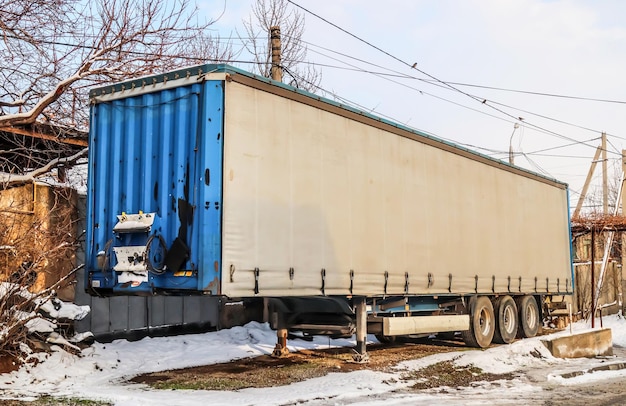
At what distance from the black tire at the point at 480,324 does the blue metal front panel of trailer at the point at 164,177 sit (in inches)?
298

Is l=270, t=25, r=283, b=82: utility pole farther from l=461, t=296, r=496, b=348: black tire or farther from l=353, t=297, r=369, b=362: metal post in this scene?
l=353, t=297, r=369, b=362: metal post

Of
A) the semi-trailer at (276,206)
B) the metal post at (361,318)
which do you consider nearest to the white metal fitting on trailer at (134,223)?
the semi-trailer at (276,206)

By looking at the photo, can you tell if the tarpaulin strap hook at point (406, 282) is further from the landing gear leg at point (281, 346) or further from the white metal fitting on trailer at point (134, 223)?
the white metal fitting on trailer at point (134, 223)

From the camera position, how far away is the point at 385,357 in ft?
41.5

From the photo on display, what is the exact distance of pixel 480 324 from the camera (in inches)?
577

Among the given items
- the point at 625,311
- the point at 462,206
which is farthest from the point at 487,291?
the point at 625,311

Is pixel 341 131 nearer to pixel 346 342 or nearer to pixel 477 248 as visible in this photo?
pixel 477 248

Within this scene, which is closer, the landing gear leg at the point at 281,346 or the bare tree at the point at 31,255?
the bare tree at the point at 31,255

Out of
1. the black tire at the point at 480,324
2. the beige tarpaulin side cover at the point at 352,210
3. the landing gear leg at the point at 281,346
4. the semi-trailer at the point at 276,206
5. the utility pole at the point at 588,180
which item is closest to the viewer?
the semi-trailer at the point at 276,206

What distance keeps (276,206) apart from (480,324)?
7.29 metres

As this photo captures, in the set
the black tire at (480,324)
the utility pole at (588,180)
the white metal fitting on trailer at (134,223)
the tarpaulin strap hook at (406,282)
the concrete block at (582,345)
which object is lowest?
the concrete block at (582,345)

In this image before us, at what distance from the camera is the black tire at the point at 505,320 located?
1519 cm

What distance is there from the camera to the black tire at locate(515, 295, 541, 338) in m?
16.2

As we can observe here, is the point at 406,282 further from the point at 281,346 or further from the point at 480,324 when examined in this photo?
the point at 480,324
